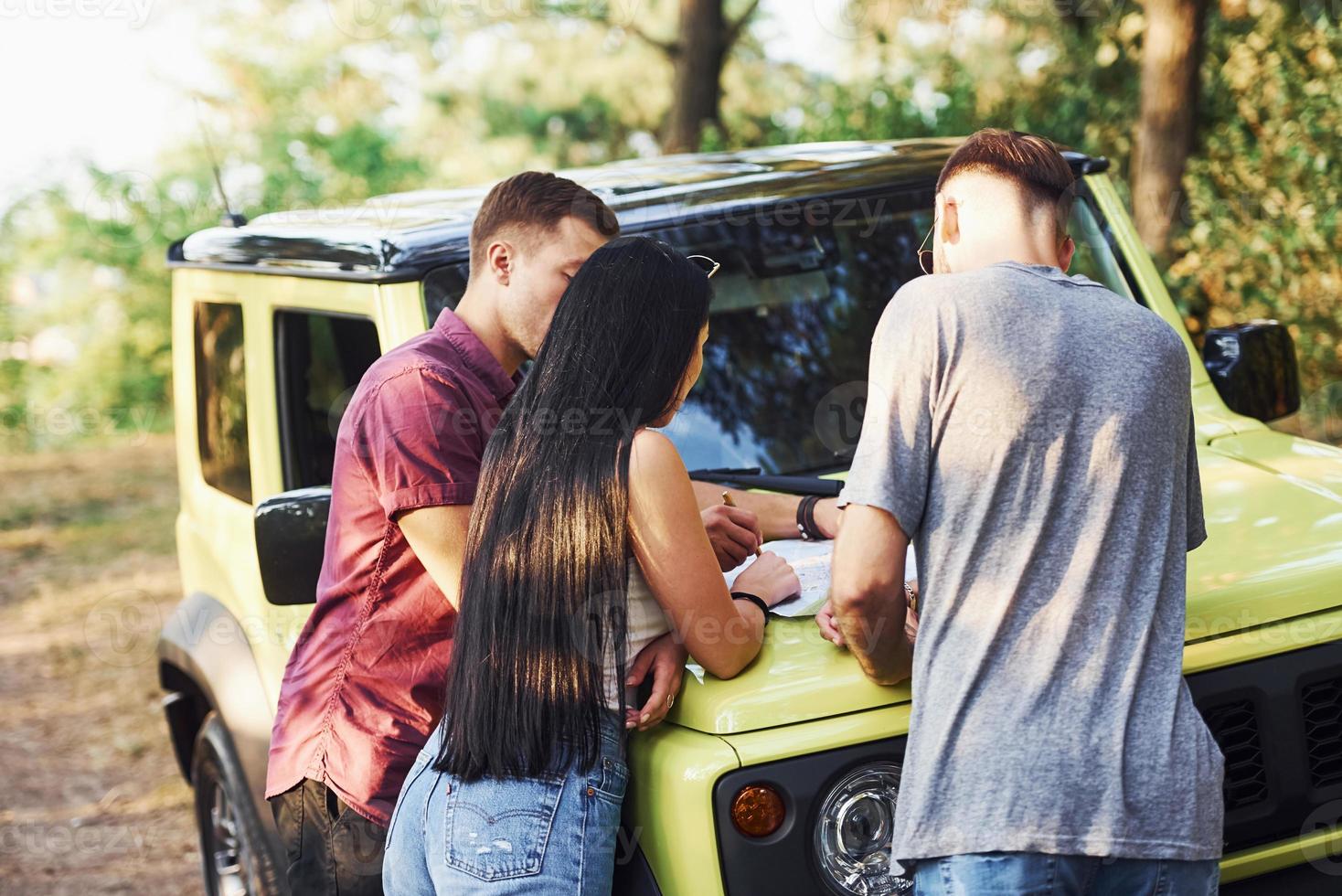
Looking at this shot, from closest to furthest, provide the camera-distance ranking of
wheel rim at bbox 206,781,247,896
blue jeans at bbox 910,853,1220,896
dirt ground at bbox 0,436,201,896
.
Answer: blue jeans at bbox 910,853,1220,896 < wheel rim at bbox 206,781,247,896 < dirt ground at bbox 0,436,201,896

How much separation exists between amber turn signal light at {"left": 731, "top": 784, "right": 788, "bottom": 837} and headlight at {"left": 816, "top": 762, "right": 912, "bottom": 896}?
0.07 m

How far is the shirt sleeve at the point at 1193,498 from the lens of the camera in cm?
202

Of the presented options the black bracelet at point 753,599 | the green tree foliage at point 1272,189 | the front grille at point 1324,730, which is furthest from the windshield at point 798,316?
the green tree foliage at point 1272,189

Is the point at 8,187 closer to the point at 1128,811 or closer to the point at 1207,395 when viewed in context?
the point at 1207,395

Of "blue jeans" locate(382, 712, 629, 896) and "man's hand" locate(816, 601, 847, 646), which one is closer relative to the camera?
"blue jeans" locate(382, 712, 629, 896)

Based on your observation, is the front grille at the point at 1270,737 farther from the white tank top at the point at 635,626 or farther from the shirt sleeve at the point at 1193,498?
the white tank top at the point at 635,626

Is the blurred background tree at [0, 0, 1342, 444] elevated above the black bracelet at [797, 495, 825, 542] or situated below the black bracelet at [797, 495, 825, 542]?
above

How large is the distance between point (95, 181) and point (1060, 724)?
12.6 meters

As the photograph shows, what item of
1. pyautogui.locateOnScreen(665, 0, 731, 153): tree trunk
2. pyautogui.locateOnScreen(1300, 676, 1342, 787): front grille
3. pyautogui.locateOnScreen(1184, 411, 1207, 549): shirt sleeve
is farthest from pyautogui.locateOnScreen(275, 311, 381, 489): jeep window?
pyautogui.locateOnScreen(665, 0, 731, 153): tree trunk

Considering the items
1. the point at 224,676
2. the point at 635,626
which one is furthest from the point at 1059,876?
the point at 224,676

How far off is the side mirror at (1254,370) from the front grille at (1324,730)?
4.18 ft

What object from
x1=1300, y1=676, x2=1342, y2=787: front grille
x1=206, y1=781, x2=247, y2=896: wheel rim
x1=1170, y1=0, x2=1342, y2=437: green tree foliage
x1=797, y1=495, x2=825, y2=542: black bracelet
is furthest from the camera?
x1=1170, y1=0, x2=1342, y2=437: green tree foliage

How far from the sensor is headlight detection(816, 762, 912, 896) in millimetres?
2115

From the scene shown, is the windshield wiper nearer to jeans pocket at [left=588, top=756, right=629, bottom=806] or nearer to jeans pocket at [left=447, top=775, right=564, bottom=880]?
jeans pocket at [left=588, top=756, right=629, bottom=806]
